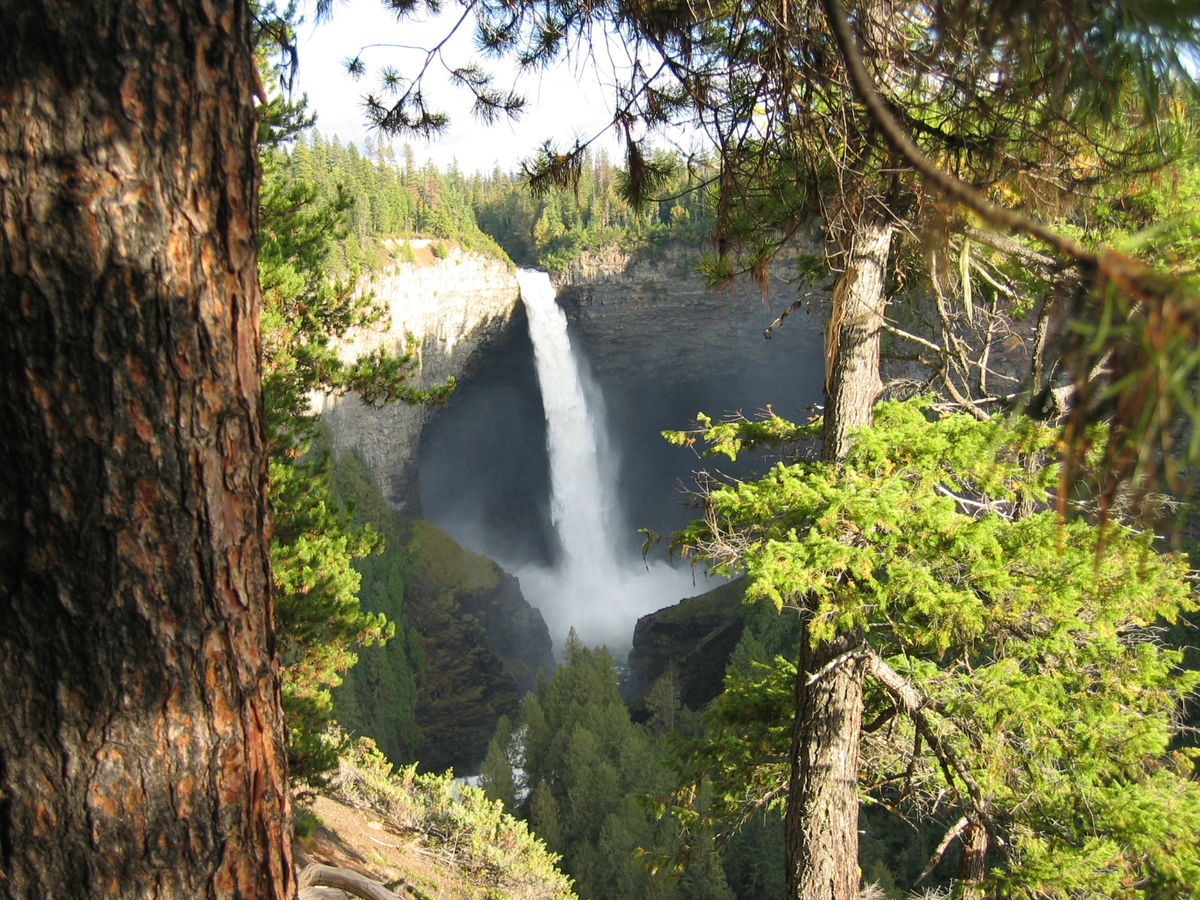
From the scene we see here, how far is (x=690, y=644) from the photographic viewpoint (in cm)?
1838

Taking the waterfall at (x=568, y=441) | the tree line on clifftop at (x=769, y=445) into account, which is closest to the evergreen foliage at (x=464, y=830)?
the tree line on clifftop at (x=769, y=445)

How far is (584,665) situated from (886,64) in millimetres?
13477

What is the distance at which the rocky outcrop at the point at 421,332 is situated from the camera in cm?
2166

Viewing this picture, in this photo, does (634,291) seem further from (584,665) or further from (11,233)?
(11,233)

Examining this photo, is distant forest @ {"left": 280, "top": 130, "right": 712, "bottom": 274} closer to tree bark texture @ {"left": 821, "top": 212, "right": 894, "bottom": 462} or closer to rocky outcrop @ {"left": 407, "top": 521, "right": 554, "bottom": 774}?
rocky outcrop @ {"left": 407, "top": 521, "right": 554, "bottom": 774}

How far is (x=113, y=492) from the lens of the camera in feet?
3.26

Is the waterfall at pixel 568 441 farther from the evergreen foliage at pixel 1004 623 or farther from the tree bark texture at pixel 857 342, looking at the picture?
the evergreen foliage at pixel 1004 623

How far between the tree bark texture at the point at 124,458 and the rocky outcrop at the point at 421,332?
20503mm

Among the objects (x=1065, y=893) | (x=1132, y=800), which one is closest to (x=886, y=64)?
(x=1132, y=800)

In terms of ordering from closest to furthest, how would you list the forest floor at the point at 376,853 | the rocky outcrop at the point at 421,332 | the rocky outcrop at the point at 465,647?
the forest floor at the point at 376,853 < the rocky outcrop at the point at 465,647 < the rocky outcrop at the point at 421,332

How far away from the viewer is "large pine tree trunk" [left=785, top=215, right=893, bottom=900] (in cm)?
316

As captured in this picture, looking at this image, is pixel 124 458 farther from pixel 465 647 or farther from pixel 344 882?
pixel 465 647

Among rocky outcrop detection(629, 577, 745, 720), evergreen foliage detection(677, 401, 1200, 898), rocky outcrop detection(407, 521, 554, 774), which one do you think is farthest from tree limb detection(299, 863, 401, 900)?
rocky outcrop detection(407, 521, 554, 774)

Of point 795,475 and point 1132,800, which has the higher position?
point 795,475
